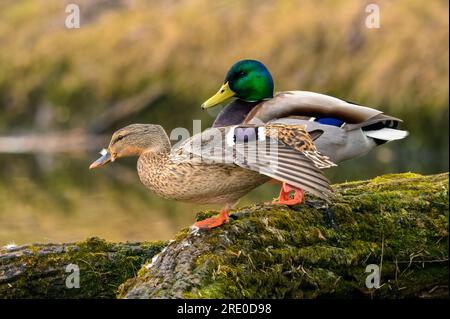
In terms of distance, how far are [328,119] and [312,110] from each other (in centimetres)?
13

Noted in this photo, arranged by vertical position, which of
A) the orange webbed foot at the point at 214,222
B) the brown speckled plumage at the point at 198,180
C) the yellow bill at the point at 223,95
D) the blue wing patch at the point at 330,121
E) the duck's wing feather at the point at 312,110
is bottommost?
the orange webbed foot at the point at 214,222

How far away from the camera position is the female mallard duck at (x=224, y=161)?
4.37 m

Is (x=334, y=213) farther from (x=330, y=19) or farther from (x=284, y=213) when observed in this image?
(x=330, y=19)

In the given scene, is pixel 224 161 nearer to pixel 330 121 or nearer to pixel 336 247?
pixel 336 247

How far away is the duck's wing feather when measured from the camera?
6176 millimetres

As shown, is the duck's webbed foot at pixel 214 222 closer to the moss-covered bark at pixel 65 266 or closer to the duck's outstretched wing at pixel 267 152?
the duck's outstretched wing at pixel 267 152

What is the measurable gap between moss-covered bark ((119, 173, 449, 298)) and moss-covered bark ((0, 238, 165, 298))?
53 centimetres

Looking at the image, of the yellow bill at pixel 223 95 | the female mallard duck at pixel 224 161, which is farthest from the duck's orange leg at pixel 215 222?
the yellow bill at pixel 223 95

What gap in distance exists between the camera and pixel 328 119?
6.21 m

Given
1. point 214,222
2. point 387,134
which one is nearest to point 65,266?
point 214,222

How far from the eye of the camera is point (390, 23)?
26000mm

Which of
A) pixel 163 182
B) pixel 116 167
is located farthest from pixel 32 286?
pixel 116 167

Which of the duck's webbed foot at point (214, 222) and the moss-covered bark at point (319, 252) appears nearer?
the moss-covered bark at point (319, 252)

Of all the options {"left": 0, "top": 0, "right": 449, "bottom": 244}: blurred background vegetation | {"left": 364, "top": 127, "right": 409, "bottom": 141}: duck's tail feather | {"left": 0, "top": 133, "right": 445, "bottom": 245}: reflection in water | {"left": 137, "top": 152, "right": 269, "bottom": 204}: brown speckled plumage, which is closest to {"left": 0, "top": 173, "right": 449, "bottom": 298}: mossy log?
{"left": 137, "top": 152, "right": 269, "bottom": 204}: brown speckled plumage
